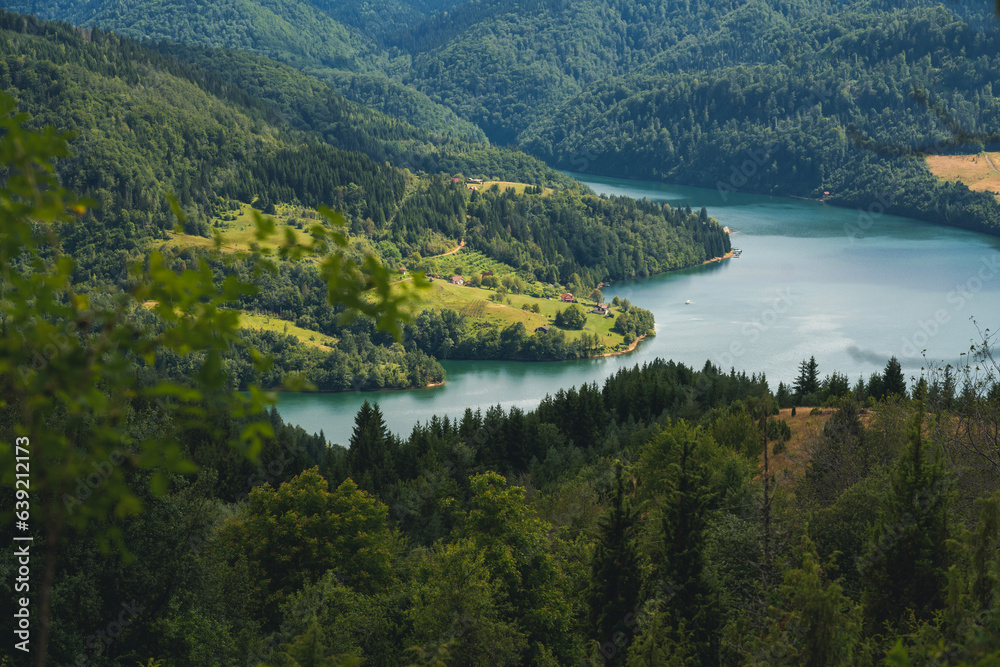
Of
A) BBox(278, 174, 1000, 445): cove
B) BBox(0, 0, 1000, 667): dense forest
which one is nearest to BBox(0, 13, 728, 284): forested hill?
BBox(278, 174, 1000, 445): cove

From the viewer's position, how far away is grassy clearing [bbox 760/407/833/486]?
3209cm

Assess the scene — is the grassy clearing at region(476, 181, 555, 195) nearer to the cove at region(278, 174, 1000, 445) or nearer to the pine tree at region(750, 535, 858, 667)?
the cove at region(278, 174, 1000, 445)

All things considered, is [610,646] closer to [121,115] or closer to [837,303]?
[837,303]

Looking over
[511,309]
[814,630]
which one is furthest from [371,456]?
[511,309]

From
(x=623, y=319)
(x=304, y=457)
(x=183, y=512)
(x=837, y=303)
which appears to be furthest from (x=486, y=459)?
(x=837, y=303)

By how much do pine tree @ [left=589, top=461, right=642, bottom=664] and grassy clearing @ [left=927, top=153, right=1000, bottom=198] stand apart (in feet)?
548

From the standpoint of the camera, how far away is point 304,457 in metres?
53.1

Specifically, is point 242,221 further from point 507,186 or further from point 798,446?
point 798,446

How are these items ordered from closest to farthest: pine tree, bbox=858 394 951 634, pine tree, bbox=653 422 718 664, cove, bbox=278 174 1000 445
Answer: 1. pine tree, bbox=858 394 951 634
2. pine tree, bbox=653 422 718 664
3. cove, bbox=278 174 1000 445

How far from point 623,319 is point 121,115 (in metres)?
105

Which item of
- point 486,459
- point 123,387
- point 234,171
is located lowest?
point 486,459

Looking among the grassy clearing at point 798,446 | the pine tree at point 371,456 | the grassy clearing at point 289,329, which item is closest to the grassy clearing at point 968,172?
the grassy clearing at point 289,329

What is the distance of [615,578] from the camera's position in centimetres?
2047

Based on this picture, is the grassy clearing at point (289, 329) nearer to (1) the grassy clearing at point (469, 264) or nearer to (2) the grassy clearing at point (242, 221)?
(2) the grassy clearing at point (242, 221)
